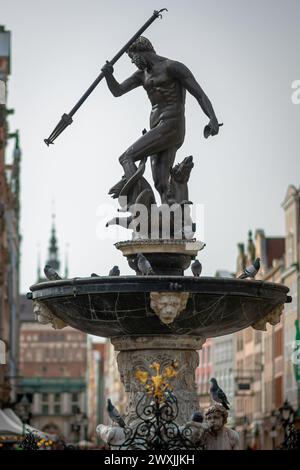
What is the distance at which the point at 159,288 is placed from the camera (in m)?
17.5

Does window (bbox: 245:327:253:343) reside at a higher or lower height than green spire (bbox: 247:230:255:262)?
lower

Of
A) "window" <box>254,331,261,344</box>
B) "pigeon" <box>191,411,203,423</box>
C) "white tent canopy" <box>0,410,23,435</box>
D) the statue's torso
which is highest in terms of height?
"window" <box>254,331,261,344</box>

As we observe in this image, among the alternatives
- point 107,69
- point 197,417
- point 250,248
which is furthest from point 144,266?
point 250,248

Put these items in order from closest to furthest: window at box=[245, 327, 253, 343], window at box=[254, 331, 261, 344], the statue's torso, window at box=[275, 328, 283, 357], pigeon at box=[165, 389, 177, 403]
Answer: pigeon at box=[165, 389, 177, 403]
the statue's torso
window at box=[275, 328, 283, 357]
window at box=[254, 331, 261, 344]
window at box=[245, 327, 253, 343]

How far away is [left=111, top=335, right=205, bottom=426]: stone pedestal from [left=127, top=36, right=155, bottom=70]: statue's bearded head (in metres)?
3.33

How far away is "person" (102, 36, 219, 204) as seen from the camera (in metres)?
19.0

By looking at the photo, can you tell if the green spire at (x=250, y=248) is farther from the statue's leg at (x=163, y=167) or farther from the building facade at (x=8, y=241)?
the statue's leg at (x=163, y=167)

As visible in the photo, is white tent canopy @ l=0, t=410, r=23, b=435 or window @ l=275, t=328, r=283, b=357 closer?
white tent canopy @ l=0, t=410, r=23, b=435

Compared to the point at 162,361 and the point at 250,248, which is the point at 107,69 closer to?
the point at 162,361

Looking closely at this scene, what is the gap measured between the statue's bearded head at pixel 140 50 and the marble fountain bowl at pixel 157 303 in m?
2.95

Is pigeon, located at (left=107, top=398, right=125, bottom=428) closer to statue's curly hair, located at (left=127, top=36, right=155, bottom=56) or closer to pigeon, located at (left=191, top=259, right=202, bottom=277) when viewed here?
pigeon, located at (left=191, top=259, right=202, bottom=277)

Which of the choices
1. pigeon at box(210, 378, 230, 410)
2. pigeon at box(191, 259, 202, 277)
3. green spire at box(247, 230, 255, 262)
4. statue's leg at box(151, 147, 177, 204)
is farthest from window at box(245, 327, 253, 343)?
pigeon at box(191, 259, 202, 277)

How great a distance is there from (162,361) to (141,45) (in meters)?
3.82
